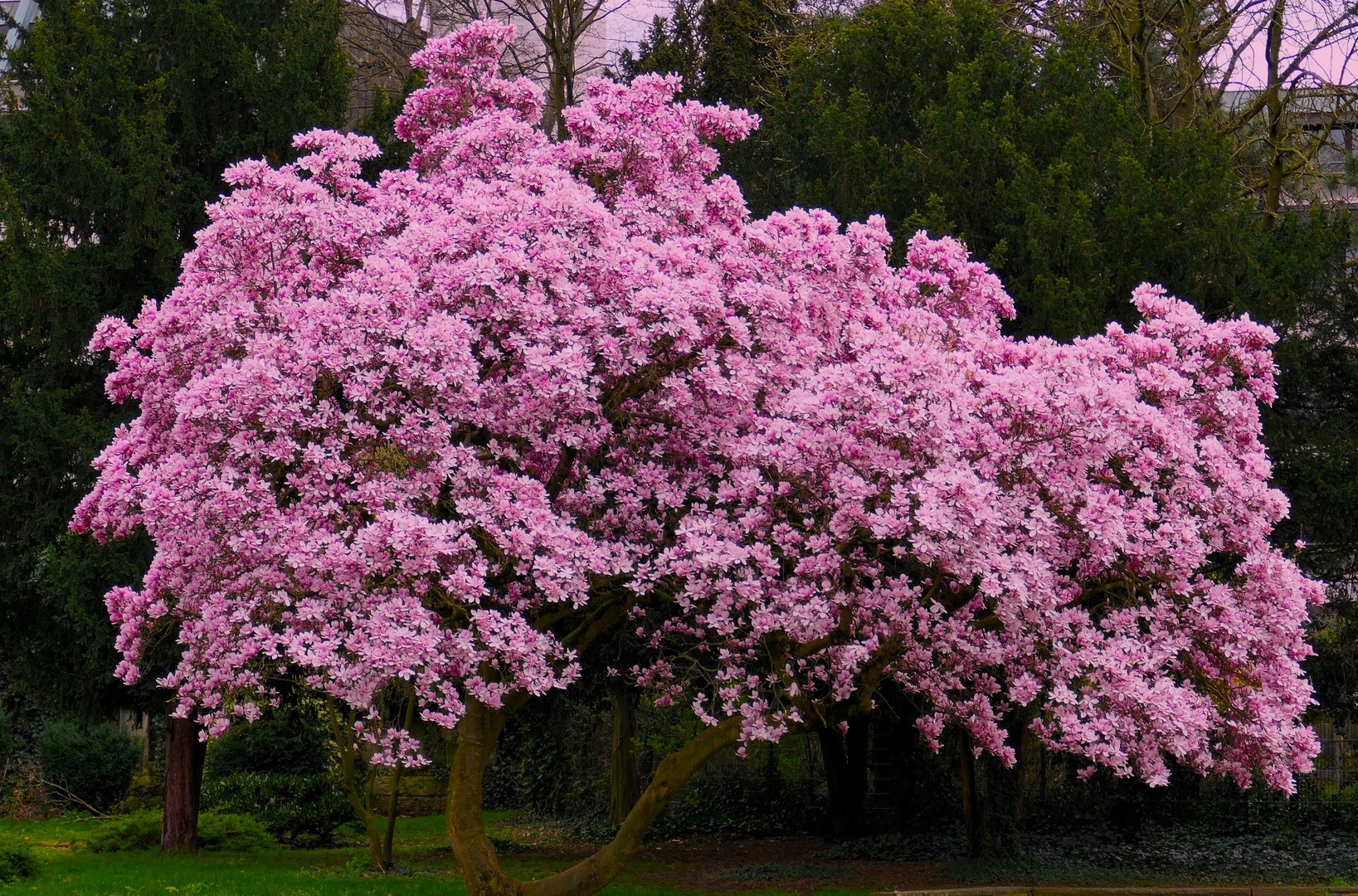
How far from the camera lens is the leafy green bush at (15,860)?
13961 millimetres

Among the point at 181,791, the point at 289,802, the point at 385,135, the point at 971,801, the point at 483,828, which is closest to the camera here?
the point at 483,828

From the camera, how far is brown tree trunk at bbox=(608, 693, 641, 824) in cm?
2264

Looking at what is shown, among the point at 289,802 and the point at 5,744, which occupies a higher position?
the point at 5,744

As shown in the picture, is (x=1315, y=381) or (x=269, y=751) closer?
(x=1315, y=381)

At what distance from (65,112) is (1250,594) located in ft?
53.7

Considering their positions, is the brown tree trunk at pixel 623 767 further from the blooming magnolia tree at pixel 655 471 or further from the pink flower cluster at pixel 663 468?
the pink flower cluster at pixel 663 468

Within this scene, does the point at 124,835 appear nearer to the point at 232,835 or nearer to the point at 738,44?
the point at 232,835

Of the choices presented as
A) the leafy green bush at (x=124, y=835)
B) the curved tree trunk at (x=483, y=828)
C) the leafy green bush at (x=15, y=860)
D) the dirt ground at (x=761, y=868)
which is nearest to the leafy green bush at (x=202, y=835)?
the leafy green bush at (x=124, y=835)

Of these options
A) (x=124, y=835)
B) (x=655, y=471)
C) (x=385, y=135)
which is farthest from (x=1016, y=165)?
(x=124, y=835)

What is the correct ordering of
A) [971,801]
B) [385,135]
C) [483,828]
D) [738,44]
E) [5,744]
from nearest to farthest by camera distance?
1. [483,828]
2. [971,801]
3. [385,135]
4. [5,744]
5. [738,44]

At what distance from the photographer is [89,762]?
25234mm

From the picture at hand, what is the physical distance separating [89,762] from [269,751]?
165 inches

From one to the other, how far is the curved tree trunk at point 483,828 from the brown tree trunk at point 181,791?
901cm

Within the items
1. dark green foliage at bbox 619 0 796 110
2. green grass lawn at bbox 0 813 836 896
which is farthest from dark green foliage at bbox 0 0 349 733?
dark green foliage at bbox 619 0 796 110
